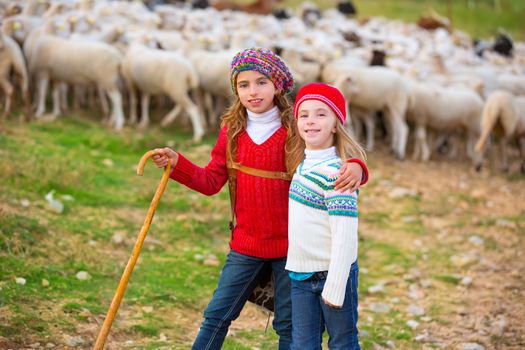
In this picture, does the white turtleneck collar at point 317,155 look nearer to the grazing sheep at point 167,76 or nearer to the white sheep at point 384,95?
the grazing sheep at point 167,76

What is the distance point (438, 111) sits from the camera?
40.8ft

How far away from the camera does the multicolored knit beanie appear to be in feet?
11.6

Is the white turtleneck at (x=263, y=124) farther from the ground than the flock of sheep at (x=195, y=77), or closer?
farther from the ground

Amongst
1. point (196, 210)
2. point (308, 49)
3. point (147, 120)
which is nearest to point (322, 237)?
point (196, 210)

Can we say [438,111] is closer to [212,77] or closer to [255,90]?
[212,77]

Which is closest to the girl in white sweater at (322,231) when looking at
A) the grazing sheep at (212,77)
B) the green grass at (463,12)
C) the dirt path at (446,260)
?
the dirt path at (446,260)

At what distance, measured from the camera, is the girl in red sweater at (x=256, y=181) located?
3.58 m

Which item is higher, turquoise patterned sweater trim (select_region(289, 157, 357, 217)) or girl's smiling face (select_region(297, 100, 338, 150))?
girl's smiling face (select_region(297, 100, 338, 150))

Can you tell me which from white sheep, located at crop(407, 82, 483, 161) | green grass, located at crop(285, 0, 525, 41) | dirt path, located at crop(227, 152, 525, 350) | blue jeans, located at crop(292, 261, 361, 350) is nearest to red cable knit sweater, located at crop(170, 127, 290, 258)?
blue jeans, located at crop(292, 261, 361, 350)

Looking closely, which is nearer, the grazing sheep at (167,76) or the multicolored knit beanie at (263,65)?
the multicolored knit beanie at (263,65)

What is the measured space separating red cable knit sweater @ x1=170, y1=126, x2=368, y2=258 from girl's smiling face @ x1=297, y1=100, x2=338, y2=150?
0.24m

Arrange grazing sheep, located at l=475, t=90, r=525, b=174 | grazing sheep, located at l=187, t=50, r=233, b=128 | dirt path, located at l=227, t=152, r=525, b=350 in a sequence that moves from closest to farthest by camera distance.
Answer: dirt path, located at l=227, t=152, r=525, b=350
grazing sheep, located at l=475, t=90, r=525, b=174
grazing sheep, located at l=187, t=50, r=233, b=128

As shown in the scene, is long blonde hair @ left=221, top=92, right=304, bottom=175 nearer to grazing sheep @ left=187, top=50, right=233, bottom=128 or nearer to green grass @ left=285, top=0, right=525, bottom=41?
grazing sheep @ left=187, top=50, right=233, bottom=128

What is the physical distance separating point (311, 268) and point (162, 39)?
11.1m
